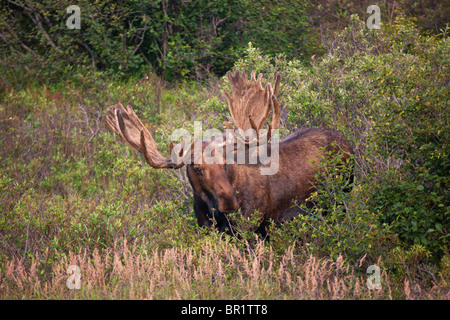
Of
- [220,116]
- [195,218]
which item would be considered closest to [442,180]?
[195,218]

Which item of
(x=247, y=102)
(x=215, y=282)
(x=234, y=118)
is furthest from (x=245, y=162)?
(x=215, y=282)

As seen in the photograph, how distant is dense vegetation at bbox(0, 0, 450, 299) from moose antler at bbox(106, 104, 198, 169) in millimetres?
802

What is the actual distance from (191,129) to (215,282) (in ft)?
11.8

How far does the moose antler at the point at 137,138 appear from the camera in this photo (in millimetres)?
6074

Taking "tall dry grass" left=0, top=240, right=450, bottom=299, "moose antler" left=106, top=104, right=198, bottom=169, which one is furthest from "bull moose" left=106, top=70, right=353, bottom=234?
"tall dry grass" left=0, top=240, right=450, bottom=299

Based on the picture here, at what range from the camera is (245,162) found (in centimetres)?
664

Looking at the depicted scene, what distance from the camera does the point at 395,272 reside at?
5.33 metres

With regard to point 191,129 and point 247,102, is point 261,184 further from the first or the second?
point 191,129

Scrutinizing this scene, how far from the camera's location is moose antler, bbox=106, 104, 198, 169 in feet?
19.9

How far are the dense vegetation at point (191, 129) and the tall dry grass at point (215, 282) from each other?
0.08ft

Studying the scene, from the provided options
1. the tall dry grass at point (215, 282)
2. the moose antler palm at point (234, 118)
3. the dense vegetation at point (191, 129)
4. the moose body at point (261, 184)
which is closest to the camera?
the tall dry grass at point (215, 282)

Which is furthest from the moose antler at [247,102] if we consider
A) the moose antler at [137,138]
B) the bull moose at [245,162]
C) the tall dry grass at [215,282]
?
the tall dry grass at [215,282]

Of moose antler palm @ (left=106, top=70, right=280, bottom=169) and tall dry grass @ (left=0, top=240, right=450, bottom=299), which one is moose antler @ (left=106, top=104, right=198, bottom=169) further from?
tall dry grass @ (left=0, top=240, right=450, bottom=299)

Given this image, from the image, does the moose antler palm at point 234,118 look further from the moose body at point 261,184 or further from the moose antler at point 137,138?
the moose body at point 261,184
